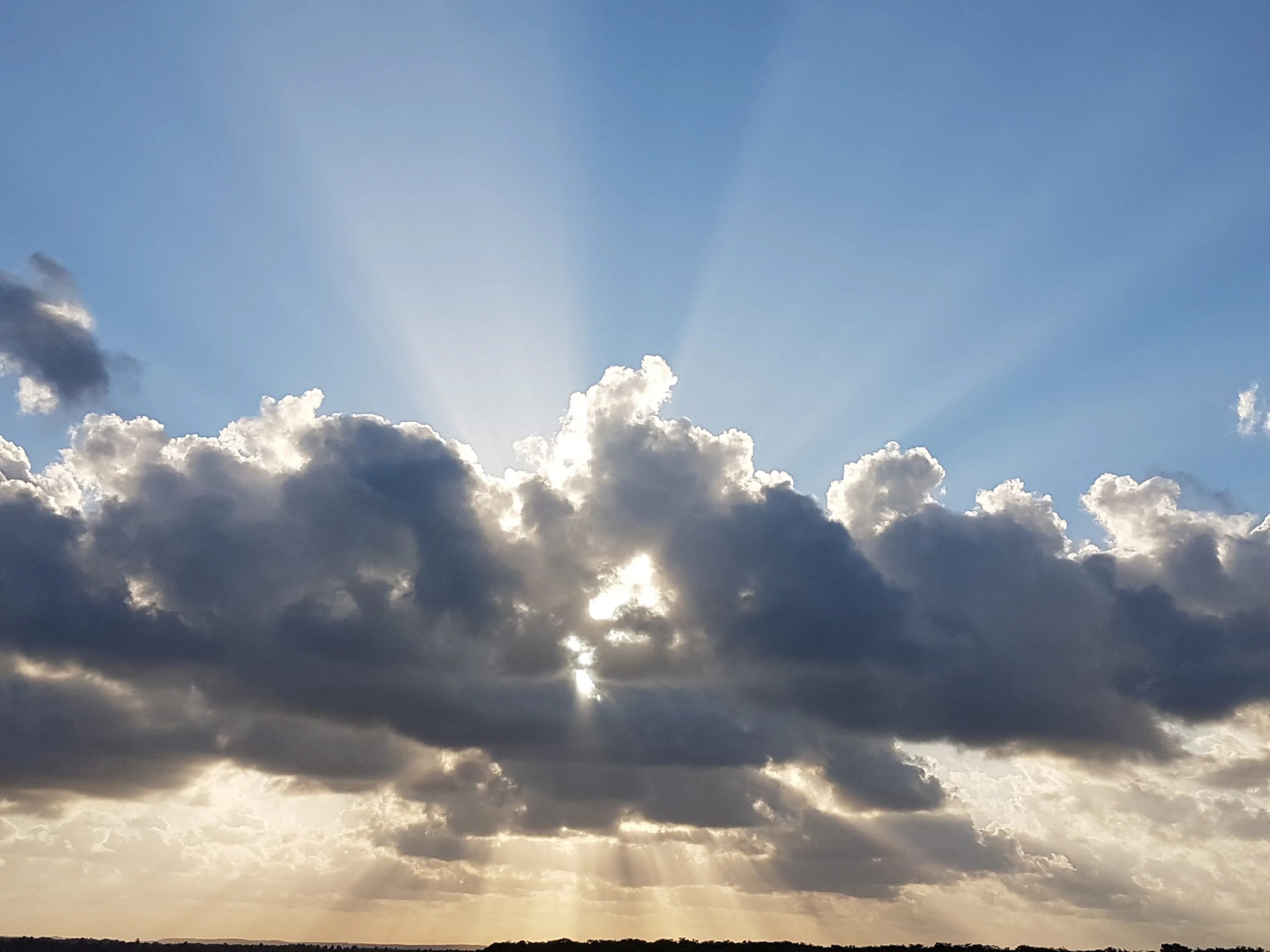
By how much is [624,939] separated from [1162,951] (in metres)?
108

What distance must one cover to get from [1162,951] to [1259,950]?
20580mm

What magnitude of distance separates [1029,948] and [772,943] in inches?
2066

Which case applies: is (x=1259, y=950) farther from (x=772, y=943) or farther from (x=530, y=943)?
(x=530, y=943)

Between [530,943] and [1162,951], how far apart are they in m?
130

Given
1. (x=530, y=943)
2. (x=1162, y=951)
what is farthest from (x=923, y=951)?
(x=530, y=943)

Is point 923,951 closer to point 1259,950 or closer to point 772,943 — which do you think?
point 772,943

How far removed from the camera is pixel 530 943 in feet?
584

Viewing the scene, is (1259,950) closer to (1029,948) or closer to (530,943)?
(1029,948)

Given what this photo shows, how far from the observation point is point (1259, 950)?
522 feet

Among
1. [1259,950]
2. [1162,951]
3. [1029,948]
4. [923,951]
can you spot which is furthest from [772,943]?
[1259,950]

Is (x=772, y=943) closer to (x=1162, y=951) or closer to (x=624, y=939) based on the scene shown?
(x=624, y=939)

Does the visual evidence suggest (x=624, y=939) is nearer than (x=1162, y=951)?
No

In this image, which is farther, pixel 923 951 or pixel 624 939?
pixel 624 939

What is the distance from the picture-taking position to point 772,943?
535ft
